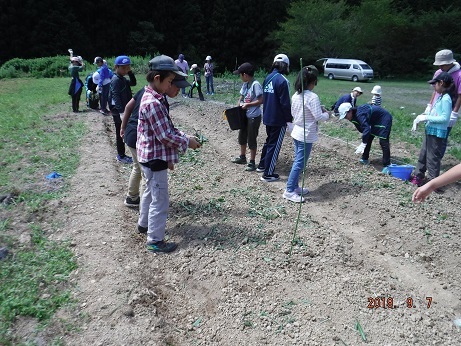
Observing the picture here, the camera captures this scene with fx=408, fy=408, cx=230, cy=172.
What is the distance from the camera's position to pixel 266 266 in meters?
3.91

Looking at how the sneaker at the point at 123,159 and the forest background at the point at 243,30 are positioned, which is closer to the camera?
the sneaker at the point at 123,159

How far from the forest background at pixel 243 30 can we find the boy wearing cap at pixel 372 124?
102 feet

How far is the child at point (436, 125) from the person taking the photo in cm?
580

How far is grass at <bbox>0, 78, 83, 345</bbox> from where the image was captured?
329cm

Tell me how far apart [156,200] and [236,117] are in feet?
9.65

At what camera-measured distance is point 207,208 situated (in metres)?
5.18

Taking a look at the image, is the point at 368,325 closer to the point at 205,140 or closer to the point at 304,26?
the point at 205,140

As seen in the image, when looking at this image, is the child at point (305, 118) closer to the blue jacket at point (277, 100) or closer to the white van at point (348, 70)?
the blue jacket at point (277, 100)

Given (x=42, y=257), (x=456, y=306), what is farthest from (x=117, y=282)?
(x=456, y=306)

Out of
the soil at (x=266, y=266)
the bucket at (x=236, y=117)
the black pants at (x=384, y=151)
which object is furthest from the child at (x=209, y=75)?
the soil at (x=266, y=266)

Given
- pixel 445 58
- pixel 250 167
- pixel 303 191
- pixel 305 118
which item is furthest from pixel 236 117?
pixel 445 58

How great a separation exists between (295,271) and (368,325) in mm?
862

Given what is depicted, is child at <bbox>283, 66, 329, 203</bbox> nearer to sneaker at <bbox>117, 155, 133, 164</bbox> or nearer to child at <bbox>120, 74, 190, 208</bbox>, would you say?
child at <bbox>120, 74, 190, 208</bbox>

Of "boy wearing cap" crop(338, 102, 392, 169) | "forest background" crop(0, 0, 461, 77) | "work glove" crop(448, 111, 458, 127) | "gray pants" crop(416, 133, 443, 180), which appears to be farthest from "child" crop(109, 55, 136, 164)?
"forest background" crop(0, 0, 461, 77)
